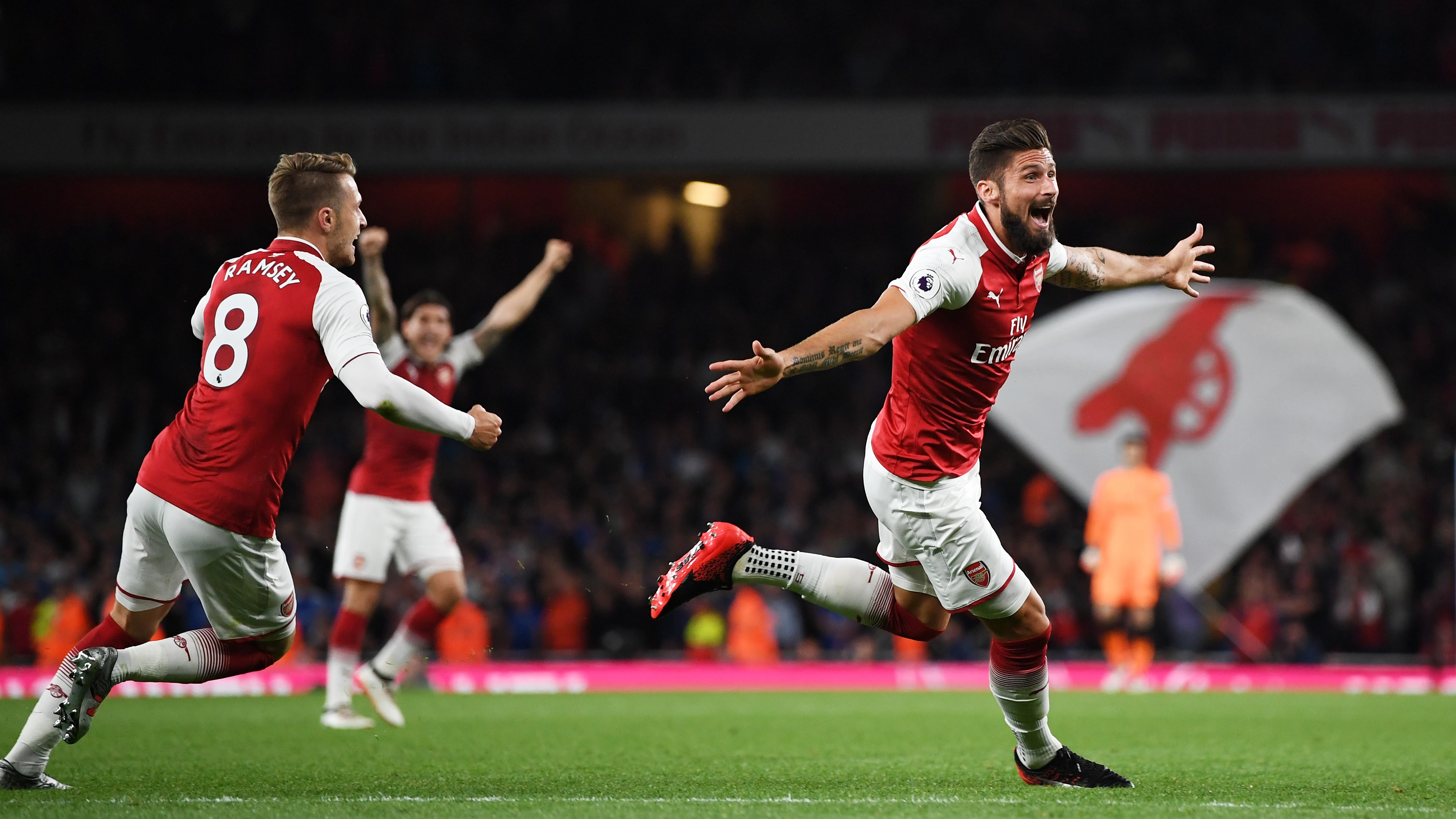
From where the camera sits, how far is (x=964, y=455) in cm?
545

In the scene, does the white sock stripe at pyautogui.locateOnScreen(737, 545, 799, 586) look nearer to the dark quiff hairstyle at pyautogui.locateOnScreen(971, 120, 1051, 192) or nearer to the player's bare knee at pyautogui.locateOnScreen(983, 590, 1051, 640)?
the player's bare knee at pyautogui.locateOnScreen(983, 590, 1051, 640)

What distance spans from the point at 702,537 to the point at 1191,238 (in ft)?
7.25

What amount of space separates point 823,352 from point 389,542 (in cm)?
469

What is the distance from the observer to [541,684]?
12953 mm

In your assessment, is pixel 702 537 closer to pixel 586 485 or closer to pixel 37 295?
pixel 586 485

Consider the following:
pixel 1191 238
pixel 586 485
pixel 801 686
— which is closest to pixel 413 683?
pixel 801 686

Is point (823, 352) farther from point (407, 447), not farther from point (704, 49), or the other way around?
point (704, 49)

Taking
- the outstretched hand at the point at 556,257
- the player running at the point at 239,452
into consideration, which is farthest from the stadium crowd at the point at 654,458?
the player running at the point at 239,452

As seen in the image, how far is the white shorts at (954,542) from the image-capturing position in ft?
17.4

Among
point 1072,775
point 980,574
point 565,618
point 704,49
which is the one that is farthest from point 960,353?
point 704,49

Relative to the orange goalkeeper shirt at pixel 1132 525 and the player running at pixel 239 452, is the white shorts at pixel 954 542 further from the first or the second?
the orange goalkeeper shirt at pixel 1132 525

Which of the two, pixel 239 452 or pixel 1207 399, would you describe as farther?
pixel 1207 399

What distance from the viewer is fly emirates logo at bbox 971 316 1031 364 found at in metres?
5.31

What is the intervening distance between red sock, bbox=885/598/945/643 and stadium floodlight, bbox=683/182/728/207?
56.7ft
